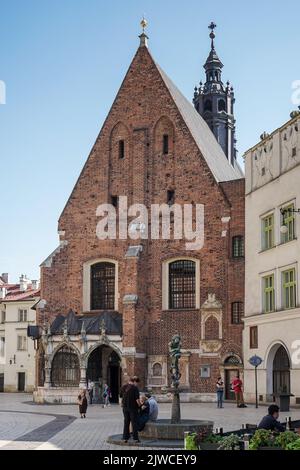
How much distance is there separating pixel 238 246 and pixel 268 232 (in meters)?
3.73

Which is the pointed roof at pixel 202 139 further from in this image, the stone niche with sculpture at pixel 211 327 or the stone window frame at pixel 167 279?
the stone niche with sculpture at pixel 211 327

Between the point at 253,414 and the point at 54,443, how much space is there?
1155 cm

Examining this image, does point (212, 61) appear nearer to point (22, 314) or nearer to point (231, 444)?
point (22, 314)

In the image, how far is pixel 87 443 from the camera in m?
17.7

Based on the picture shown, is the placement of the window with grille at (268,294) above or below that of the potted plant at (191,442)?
above

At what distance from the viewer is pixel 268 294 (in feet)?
115

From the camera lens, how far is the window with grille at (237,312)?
125 ft

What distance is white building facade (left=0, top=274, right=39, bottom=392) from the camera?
6347cm

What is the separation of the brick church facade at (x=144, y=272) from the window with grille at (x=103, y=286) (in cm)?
5

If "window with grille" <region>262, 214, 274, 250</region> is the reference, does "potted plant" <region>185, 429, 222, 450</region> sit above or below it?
below

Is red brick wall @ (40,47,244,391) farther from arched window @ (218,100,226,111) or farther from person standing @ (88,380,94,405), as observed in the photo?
arched window @ (218,100,226,111)

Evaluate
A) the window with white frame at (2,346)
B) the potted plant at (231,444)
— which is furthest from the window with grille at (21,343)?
the potted plant at (231,444)

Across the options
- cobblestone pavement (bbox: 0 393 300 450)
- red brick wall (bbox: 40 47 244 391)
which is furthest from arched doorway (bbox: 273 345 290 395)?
red brick wall (bbox: 40 47 244 391)

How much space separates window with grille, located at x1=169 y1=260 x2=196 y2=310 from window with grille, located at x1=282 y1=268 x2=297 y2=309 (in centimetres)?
730
